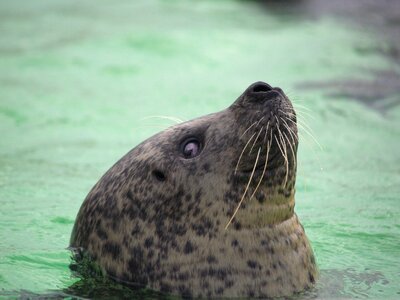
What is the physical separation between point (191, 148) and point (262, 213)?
0.53m

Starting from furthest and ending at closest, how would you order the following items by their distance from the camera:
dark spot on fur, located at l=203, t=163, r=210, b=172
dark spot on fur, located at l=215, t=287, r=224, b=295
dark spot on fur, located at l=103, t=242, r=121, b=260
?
dark spot on fur, located at l=103, t=242, r=121, b=260
dark spot on fur, located at l=203, t=163, r=210, b=172
dark spot on fur, located at l=215, t=287, r=224, b=295

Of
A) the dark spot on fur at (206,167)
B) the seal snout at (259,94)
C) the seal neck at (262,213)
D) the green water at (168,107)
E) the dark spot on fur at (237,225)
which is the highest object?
the seal snout at (259,94)

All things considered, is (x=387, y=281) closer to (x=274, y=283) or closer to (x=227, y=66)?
Result: (x=274, y=283)

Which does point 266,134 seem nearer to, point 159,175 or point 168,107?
point 159,175

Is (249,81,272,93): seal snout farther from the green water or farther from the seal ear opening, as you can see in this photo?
the green water

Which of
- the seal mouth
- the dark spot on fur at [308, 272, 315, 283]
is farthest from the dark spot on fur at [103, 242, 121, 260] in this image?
the dark spot on fur at [308, 272, 315, 283]

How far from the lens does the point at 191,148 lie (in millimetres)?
5641

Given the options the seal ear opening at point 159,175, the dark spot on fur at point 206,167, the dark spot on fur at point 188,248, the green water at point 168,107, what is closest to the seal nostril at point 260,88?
the dark spot on fur at point 206,167

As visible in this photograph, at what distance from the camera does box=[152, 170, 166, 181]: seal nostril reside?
564 centimetres

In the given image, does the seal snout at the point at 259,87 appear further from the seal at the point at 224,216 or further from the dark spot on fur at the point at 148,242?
the dark spot on fur at the point at 148,242

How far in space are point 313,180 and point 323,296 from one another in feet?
10.7

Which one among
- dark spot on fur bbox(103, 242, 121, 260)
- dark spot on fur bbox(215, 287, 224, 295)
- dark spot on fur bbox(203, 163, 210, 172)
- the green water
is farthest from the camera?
the green water

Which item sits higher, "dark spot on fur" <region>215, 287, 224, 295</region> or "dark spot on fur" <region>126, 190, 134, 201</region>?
"dark spot on fur" <region>126, 190, 134, 201</region>

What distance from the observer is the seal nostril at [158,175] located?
5.64 meters
